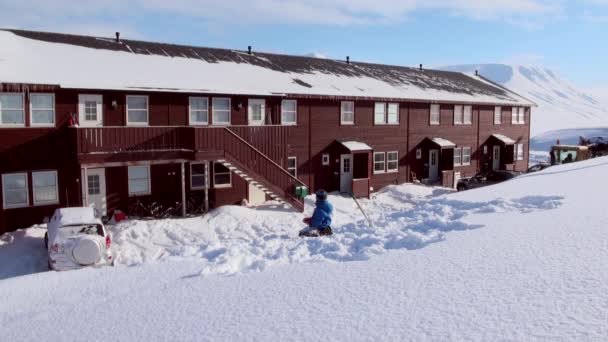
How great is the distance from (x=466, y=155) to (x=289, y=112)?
15.9m

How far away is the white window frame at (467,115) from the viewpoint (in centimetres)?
3355

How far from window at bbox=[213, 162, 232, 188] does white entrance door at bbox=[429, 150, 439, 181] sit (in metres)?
15.3

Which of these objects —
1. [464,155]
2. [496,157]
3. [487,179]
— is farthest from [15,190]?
[496,157]

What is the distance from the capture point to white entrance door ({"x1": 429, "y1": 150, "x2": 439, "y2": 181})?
103 ft

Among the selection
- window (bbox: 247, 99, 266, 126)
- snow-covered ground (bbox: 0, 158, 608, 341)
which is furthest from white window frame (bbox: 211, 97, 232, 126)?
snow-covered ground (bbox: 0, 158, 608, 341)

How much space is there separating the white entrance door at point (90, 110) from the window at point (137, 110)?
1.15 metres

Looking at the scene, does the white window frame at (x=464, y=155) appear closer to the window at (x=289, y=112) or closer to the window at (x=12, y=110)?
the window at (x=289, y=112)

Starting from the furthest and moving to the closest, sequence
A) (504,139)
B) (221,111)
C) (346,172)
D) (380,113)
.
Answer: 1. (504,139)
2. (380,113)
3. (346,172)
4. (221,111)

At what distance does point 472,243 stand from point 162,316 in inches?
208

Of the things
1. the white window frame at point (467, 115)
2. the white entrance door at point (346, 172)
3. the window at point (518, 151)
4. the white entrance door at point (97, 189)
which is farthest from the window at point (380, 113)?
the white entrance door at point (97, 189)

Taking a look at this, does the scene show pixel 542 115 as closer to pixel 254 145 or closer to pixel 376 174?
pixel 376 174

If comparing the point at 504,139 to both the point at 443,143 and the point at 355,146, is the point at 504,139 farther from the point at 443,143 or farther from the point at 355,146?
the point at 355,146

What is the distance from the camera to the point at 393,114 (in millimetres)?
29141

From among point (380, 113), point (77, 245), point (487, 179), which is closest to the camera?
point (77, 245)
